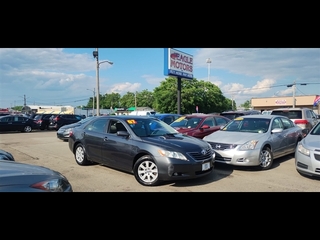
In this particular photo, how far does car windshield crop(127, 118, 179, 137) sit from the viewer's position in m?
5.82

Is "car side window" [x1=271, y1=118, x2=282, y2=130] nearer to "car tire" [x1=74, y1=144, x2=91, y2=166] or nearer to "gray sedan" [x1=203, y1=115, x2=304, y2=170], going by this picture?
"gray sedan" [x1=203, y1=115, x2=304, y2=170]

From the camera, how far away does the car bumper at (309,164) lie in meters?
5.21

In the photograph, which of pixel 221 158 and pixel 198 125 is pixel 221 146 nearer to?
pixel 221 158

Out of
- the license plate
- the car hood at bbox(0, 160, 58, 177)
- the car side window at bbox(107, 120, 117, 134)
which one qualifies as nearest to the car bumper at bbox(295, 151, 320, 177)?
the license plate

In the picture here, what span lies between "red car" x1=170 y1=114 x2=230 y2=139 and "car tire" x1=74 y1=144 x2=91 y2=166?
3716 mm

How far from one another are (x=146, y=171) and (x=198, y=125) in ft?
14.9

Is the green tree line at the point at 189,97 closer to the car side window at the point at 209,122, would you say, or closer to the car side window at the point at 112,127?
the car side window at the point at 209,122

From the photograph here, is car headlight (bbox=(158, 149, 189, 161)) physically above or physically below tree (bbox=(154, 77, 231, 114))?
below

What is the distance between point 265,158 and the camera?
21.6ft
